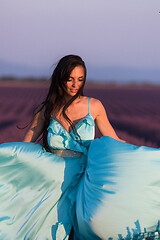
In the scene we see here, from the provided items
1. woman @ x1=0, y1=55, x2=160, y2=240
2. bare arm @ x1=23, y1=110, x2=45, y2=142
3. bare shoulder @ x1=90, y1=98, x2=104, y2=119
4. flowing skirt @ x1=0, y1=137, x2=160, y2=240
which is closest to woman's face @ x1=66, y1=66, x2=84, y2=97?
woman @ x1=0, y1=55, x2=160, y2=240

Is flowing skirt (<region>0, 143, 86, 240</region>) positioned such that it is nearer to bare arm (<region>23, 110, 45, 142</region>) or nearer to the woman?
the woman

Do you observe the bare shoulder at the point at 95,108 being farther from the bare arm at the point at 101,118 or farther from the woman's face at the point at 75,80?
the woman's face at the point at 75,80

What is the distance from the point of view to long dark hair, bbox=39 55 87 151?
3.11 m

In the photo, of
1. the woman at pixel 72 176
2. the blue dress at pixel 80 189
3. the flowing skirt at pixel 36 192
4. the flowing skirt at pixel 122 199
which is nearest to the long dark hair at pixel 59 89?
the woman at pixel 72 176

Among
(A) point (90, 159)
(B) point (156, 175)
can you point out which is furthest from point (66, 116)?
(B) point (156, 175)

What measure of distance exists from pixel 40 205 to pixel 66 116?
31.3 inches

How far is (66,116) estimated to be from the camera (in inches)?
126

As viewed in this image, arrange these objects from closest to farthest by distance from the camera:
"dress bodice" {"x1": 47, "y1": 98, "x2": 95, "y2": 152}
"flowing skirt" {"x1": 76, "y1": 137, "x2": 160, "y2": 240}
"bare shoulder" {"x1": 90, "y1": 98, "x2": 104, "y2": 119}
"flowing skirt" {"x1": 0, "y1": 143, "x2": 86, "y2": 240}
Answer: "flowing skirt" {"x1": 76, "y1": 137, "x2": 160, "y2": 240}, "flowing skirt" {"x1": 0, "y1": 143, "x2": 86, "y2": 240}, "dress bodice" {"x1": 47, "y1": 98, "x2": 95, "y2": 152}, "bare shoulder" {"x1": 90, "y1": 98, "x2": 104, "y2": 119}

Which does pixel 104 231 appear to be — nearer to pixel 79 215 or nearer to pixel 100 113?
pixel 79 215

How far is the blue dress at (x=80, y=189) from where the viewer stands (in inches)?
102

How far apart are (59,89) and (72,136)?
18.1 inches

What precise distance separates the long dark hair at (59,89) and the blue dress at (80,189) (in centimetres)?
10

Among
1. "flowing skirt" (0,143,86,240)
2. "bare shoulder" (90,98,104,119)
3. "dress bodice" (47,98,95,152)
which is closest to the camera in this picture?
"flowing skirt" (0,143,86,240)

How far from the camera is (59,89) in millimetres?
3258
